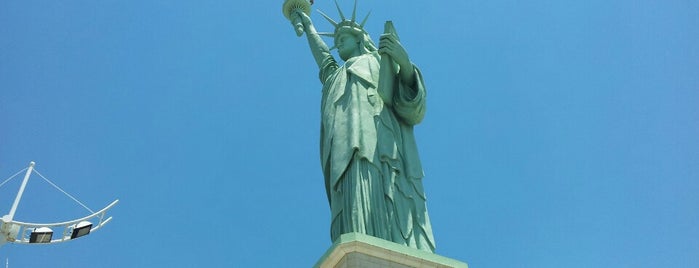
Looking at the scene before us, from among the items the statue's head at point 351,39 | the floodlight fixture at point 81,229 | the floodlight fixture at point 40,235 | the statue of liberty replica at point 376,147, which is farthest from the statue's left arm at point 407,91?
the floodlight fixture at point 40,235

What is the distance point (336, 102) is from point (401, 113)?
0.85 meters

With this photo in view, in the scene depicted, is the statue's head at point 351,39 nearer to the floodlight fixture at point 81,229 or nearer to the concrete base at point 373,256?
the concrete base at point 373,256

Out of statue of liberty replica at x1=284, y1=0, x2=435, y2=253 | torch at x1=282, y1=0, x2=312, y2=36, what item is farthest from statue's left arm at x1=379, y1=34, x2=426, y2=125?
torch at x1=282, y1=0, x2=312, y2=36

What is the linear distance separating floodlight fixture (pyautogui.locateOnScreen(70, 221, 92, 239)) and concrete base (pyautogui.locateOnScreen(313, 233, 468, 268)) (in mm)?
8595

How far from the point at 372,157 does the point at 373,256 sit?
6.18 ft

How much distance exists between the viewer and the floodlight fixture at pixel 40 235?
584 inches

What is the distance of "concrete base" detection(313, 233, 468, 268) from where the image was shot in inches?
301

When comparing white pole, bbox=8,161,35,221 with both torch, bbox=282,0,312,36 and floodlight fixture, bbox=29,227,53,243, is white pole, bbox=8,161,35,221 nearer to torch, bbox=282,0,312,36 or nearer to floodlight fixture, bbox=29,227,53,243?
floodlight fixture, bbox=29,227,53,243

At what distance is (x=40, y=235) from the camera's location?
1486cm

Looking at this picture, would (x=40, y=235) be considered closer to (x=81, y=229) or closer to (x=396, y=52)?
(x=81, y=229)

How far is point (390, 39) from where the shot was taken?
10062 millimetres

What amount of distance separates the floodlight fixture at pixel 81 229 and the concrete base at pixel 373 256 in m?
8.59

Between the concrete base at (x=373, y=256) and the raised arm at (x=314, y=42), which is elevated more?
the raised arm at (x=314, y=42)

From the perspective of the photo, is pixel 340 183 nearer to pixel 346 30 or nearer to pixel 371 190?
pixel 371 190
